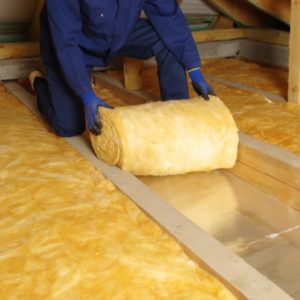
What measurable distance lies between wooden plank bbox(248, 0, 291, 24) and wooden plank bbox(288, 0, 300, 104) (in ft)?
3.18

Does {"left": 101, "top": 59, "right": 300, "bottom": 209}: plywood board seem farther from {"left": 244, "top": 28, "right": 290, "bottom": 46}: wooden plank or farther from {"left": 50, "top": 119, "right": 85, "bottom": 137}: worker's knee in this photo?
{"left": 50, "top": 119, "right": 85, "bottom": 137}: worker's knee

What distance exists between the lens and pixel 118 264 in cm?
147

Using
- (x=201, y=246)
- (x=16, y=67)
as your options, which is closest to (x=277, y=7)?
(x=16, y=67)

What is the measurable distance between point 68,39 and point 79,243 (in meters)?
1.02

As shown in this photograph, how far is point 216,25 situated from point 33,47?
6.26ft

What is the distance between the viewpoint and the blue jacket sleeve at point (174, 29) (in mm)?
2443

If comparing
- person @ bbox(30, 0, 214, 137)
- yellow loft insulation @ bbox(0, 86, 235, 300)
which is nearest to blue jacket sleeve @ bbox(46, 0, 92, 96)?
person @ bbox(30, 0, 214, 137)

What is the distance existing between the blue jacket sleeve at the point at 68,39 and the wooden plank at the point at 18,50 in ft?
6.90

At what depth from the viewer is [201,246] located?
1.55 m

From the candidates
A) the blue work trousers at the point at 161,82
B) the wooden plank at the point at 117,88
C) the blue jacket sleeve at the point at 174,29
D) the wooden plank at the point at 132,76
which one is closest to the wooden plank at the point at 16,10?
the wooden plank at the point at 117,88

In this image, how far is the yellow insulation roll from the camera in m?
2.13

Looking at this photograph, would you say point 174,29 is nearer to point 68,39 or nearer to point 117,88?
point 68,39

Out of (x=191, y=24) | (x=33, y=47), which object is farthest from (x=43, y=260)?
(x=191, y=24)

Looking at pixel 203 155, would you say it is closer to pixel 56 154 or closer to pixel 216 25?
pixel 56 154
